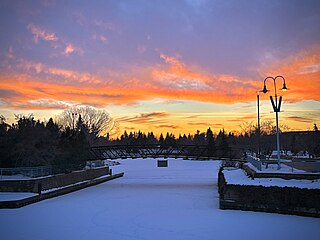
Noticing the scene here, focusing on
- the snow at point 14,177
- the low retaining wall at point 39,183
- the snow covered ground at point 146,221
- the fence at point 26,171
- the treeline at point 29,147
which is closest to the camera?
the snow covered ground at point 146,221

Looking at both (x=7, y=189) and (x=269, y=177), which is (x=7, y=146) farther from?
(x=269, y=177)

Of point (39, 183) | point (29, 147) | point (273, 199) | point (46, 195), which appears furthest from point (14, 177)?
point (273, 199)

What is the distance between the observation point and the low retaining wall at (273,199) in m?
20.2

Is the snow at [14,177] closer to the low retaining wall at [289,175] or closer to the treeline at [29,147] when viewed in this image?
the treeline at [29,147]

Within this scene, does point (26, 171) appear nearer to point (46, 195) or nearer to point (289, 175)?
point (46, 195)

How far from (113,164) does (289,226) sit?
75.3 metres

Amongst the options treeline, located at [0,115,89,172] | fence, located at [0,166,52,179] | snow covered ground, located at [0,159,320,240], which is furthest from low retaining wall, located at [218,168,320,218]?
treeline, located at [0,115,89,172]

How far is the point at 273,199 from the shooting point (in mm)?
22156

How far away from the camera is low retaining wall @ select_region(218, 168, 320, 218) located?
20.2 m

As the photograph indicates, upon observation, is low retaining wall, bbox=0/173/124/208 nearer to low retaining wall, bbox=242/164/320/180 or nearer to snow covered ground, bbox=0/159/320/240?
snow covered ground, bbox=0/159/320/240

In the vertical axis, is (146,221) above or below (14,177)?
below

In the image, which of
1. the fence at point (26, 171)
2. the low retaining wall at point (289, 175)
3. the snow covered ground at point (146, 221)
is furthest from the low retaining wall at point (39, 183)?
the low retaining wall at point (289, 175)

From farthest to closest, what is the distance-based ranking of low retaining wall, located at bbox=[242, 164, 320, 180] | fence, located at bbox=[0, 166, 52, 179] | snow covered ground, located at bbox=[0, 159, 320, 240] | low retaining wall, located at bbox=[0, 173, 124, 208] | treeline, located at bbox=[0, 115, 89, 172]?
treeline, located at bbox=[0, 115, 89, 172] < fence, located at bbox=[0, 166, 52, 179] < low retaining wall, located at bbox=[0, 173, 124, 208] < low retaining wall, located at bbox=[242, 164, 320, 180] < snow covered ground, located at bbox=[0, 159, 320, 240]

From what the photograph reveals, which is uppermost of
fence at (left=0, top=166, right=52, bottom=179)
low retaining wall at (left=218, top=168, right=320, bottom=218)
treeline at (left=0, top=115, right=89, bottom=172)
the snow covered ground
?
treeline at (left=0, top=115, right=89, bottom=172)
